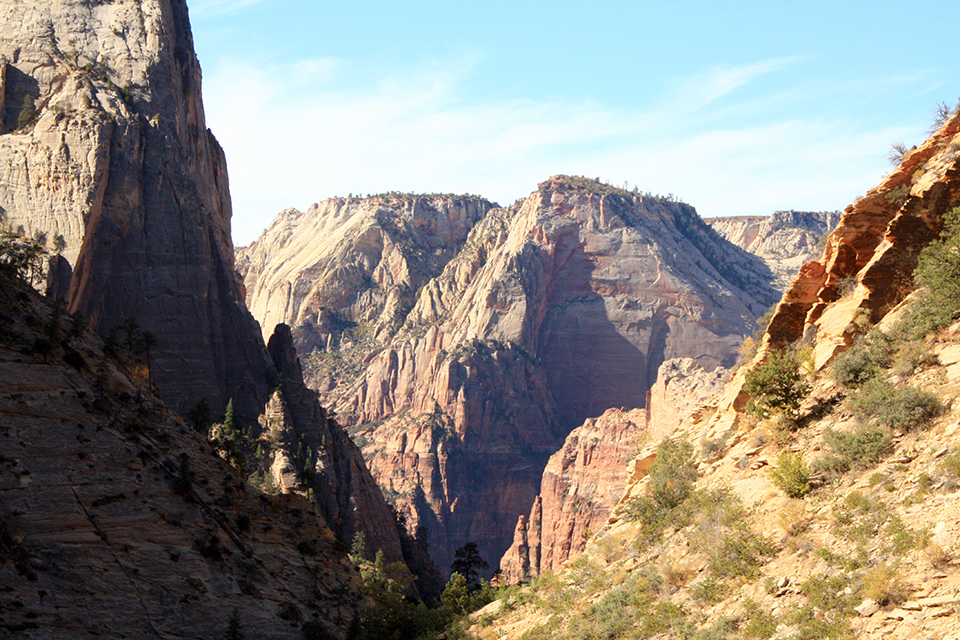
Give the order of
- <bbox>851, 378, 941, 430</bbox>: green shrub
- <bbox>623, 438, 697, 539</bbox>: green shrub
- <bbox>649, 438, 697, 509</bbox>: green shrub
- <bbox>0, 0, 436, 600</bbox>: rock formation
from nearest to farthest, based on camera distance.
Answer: <bbox>851, 378, 941, 430</bbox>: green shrub < <bbox>623, 438, 697, 539</bbox>: green shrub < <bbox>649, 438, 697, 509</bbox>: green shrub < <bbox>0, 0, 436, 600</bbox>: rock formation

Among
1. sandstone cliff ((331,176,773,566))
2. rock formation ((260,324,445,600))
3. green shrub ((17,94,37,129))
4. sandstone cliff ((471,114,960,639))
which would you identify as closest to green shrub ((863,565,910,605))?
sandstone cliff ((471,114,960,639))

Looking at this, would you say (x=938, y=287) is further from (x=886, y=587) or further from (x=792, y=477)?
(x=886, y=587)

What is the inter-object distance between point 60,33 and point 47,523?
232 feet

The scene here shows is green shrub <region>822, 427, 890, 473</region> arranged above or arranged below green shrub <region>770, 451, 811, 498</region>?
above

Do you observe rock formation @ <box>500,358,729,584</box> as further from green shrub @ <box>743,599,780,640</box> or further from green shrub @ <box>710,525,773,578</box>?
green shrub @ <box>743,599,780,640</box>

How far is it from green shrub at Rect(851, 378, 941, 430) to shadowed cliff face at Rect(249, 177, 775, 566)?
118802 millimetres

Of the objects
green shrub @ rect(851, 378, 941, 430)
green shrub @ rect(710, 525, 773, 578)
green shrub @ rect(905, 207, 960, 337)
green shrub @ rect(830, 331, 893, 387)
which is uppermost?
green shrub @ rect(905, 207, 960, 337)

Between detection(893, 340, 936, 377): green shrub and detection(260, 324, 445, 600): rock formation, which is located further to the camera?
detection(260, 324, 445, 600): rock formation

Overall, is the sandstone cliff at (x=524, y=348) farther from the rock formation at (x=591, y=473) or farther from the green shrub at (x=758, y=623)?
the green shrub at (x=758, y=623)

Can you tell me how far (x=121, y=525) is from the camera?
26.7m

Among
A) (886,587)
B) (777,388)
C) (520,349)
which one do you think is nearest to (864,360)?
(777,388)

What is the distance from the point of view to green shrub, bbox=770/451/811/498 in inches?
765

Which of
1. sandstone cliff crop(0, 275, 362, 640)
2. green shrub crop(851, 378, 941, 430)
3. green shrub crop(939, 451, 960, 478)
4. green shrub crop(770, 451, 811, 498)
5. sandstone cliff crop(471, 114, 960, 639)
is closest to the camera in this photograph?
sandstone cliff crop(471, 114, 960, 639)

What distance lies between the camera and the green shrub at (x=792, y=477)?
19438mm
